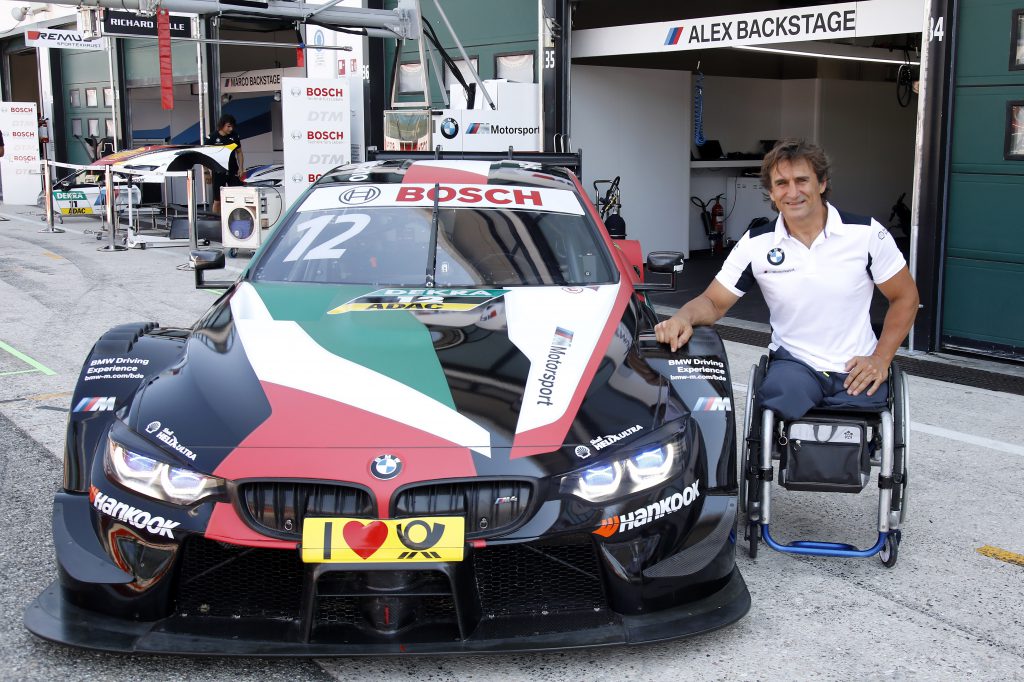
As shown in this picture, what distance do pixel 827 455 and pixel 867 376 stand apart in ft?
1.09

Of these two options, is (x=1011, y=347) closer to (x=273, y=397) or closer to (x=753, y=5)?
(x=273, y=397)

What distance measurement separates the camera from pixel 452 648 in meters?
2.98

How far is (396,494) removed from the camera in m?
3.02

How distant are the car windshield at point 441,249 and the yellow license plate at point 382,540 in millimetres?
1648

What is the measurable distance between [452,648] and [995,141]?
661 cm

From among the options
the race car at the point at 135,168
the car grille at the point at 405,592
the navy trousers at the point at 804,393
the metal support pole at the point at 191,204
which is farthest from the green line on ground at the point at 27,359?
the race car at the point at 135,168

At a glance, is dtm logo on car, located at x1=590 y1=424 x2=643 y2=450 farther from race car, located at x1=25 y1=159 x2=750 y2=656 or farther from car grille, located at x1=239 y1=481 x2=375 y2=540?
car grille, located at x1=239 y1=481 x2=375 y2=540

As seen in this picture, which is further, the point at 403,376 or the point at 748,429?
the point at 748,429

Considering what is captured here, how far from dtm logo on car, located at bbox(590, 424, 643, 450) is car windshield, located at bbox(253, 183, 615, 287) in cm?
127

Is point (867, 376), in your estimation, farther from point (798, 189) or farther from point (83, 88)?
point (83, 88)

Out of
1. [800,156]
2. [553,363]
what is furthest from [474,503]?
[800,156]

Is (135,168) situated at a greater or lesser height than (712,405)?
greater

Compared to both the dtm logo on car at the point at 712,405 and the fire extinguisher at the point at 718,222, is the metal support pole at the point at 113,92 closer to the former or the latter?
the fire extinguisher at the point at 718,222

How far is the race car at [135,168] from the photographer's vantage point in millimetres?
14492
